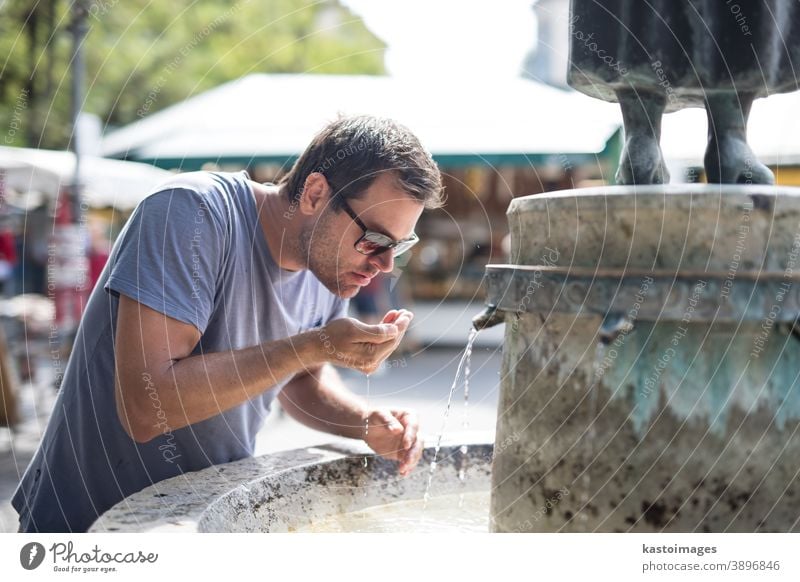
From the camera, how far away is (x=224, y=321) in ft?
6.84

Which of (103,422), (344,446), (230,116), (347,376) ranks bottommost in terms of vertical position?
(347,376)

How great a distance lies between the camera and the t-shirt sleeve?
1.80 meters

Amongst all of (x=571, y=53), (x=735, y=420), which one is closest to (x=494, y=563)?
(x=735, y=420)

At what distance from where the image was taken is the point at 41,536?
171cm

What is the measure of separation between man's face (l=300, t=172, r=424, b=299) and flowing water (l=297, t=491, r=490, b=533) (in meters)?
0.65

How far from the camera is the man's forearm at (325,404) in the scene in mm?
2420

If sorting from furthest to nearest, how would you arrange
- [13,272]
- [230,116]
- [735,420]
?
[13,272]
[230,116]
[735,420]

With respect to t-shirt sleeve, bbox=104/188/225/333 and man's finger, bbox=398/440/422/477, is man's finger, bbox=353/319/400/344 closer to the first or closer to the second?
t-shirt sleeve, bbox=104/188/225/333

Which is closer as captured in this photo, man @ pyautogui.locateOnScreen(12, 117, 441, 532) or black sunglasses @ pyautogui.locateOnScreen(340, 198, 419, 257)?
man @ pyautogui.locateOnScreen(12, 117, 441, 532)

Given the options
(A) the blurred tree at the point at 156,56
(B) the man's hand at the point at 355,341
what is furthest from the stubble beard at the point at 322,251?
(A) the blurred tree at the point at 156,56

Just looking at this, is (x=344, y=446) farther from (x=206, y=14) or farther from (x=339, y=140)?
(x=206, y=14)

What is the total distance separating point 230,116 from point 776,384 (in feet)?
21.0

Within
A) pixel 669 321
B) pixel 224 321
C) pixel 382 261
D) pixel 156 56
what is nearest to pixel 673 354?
pixel 669 321

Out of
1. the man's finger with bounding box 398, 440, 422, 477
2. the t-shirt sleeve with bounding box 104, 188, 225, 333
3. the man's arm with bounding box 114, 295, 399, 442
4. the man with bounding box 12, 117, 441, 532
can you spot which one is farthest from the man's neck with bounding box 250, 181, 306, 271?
the man's finger with bounding box 398, 440, 422, 477
